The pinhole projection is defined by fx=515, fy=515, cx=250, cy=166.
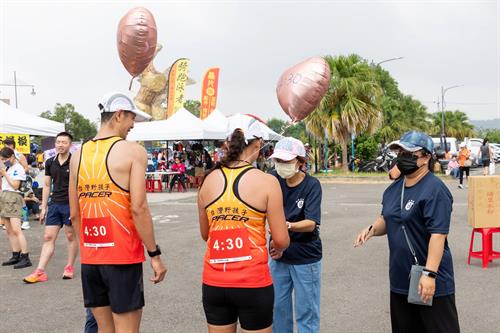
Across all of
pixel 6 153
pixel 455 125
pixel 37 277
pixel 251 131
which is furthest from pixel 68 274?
pixel 455 125

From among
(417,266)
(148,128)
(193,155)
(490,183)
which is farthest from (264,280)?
(193,155)

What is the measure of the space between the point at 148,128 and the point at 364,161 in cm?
1514

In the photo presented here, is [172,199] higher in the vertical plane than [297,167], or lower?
lower

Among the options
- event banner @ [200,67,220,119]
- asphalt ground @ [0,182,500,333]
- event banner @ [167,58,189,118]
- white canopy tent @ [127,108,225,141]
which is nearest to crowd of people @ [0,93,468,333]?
asphalt ground @ [0,182,500,333]

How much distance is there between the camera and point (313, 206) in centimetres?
369

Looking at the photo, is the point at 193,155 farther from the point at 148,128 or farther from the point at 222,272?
the point at 222,272

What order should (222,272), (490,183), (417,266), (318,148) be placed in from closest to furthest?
1. (222,272)
2. (417,266)
3. (490,183)
4. (318,148)

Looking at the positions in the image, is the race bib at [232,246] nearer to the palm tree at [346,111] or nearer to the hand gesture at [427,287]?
the hand gesture at [427,287]

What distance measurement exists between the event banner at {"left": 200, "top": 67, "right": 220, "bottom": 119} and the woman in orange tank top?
3214 centimetres

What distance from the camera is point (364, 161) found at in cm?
2988

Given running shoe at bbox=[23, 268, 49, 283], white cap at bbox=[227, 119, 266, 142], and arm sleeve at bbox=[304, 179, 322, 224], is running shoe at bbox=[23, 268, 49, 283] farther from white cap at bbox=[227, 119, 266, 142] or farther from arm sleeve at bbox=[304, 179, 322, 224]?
white cap at bbox=[227, 119, 266, 142]

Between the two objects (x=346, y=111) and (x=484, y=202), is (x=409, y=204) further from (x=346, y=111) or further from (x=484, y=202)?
(x=346, y=111)

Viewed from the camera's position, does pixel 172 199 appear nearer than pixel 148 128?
Yes

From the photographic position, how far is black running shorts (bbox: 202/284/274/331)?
2814mm
